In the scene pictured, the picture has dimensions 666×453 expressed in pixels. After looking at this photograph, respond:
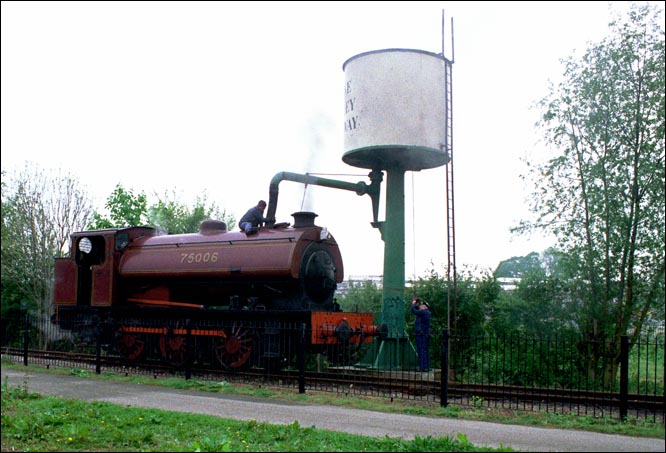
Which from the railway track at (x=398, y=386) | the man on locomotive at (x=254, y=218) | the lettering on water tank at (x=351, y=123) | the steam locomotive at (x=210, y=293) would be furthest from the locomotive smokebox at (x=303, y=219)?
the railway track at (x=398, y=386)

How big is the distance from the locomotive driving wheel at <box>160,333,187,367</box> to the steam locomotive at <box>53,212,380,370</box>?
23 mm

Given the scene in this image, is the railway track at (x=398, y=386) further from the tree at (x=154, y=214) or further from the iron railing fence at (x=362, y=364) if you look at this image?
the tree at (x=154, y=214)

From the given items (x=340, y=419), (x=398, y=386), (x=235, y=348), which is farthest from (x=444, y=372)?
(x=235, y=348)

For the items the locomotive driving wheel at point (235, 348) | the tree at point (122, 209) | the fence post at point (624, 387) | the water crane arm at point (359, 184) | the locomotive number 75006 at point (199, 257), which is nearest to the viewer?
the fence post at point (624, 387)

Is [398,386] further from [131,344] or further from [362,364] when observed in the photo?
[131,344]

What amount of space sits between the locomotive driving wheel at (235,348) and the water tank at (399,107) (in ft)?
17.0

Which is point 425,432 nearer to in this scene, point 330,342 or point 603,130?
point 330,342

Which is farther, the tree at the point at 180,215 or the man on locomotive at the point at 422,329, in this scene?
the tree at the point at 180,215

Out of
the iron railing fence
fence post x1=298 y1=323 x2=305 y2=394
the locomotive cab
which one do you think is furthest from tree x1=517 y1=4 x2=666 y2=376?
the locomotive cab

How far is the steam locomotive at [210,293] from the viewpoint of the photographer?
15.4m

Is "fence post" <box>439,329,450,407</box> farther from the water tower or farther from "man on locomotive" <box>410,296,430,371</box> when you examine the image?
the water tower

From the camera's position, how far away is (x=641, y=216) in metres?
14.5

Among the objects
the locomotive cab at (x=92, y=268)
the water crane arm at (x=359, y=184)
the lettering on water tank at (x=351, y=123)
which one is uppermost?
the lettering on water tank at (x=351, y=123)

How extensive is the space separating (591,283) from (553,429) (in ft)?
23.2
